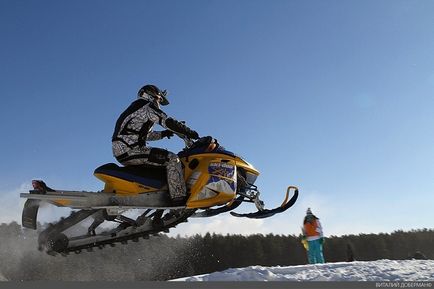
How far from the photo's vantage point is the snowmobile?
6.34m

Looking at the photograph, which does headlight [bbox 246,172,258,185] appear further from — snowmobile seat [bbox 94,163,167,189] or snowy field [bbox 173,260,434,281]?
snowy field [bbox 173,260,434,281]

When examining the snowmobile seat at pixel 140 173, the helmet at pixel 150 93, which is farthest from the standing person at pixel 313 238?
the helmet at pixel 150 93

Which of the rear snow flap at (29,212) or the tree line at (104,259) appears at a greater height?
the rear snow flap at (29,212)

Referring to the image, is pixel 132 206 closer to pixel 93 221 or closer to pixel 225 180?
pixel 93 221

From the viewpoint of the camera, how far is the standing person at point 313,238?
33.3ft

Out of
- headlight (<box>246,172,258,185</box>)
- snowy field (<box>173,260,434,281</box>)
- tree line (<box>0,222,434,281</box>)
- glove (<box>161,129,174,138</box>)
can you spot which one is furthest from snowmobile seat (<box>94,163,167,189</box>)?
snowy field (<box>173,260,434,281</box>)

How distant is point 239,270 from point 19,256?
399cm

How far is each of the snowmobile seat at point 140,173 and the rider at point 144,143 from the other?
4.2 inches

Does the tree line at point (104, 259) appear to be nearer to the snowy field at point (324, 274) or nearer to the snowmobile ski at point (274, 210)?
the snowmobile ski at point (274, 210)

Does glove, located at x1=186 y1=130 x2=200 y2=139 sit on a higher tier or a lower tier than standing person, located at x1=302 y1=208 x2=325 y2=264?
higher

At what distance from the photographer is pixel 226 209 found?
7.20m

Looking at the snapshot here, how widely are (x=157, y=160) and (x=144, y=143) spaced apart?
1.18 ft

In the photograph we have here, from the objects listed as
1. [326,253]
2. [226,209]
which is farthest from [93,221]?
[326,253]

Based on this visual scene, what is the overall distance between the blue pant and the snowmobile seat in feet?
17.0
